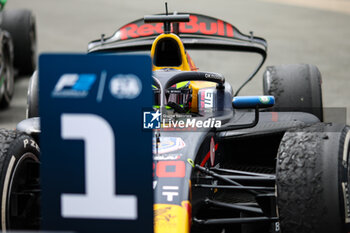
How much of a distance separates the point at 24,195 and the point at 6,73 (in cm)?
591

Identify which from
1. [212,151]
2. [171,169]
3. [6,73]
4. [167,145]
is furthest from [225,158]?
[6,73]

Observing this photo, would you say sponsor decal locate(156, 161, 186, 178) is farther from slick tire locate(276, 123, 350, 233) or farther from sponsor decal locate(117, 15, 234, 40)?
sponsor decal locate(117, 15, 234, 40)

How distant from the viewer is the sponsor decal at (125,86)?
8.86ft

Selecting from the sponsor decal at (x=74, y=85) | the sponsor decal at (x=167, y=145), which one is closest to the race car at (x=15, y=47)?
the sponsor decal at (x=167, y=145)

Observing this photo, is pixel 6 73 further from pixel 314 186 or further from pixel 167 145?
pixel 314 186

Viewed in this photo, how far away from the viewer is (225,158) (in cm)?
518

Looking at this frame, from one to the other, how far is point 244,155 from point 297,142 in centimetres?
185

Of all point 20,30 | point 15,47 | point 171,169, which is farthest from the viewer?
point 15,47

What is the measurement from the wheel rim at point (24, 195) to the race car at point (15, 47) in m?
5.27

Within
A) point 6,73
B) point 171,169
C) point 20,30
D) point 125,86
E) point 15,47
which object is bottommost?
point 171,169

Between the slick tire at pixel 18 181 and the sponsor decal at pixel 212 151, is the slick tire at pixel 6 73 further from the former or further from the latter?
the slick tire at pixel 18 181

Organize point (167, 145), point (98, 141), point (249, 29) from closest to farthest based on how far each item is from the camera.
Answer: point (98, 141), point (167, 145), point (249, 29)

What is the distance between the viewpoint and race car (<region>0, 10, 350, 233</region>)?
354cm

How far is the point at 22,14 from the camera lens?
1048cm
